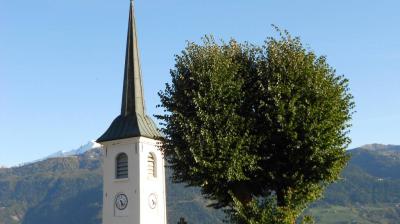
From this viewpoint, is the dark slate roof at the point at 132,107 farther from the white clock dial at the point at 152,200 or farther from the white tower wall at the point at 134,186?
the white clock dial at the point at 152,200

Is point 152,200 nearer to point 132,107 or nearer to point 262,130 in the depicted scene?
point 132,107

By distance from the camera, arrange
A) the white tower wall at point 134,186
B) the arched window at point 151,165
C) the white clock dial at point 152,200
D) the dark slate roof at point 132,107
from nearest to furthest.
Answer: the white tower wall at point 134,186 → the white clock dial at point 152,200 → the dark slate roof at point 132,107 → the arched window at point 151,165

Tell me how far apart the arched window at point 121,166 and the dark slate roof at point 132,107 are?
64.8 inches

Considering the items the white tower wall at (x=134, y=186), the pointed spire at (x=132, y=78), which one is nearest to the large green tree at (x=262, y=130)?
the white tower wall at (x=134, y=186)

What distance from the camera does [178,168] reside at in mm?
31359

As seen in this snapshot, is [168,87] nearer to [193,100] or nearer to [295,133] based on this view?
[193,100]

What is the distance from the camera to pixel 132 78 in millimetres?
48406

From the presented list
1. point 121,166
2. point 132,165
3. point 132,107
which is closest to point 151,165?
point 132,165

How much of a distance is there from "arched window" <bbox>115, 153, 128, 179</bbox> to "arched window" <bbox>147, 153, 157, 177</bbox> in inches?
71.5

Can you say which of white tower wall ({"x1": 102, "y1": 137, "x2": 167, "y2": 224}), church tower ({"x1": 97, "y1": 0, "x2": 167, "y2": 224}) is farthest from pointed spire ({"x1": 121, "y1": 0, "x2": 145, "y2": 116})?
white tower wall ({"x1": 102, "y1": 137, "x2": 167, "y2": 224})

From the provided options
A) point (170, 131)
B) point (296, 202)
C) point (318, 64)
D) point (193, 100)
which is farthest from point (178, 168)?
point (318, 64)

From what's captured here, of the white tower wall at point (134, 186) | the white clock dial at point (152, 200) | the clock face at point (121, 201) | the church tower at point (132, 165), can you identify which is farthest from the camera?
the white clock dial at point (152, 200)

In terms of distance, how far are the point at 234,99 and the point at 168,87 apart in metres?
4.41

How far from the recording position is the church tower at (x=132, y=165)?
147 feet
